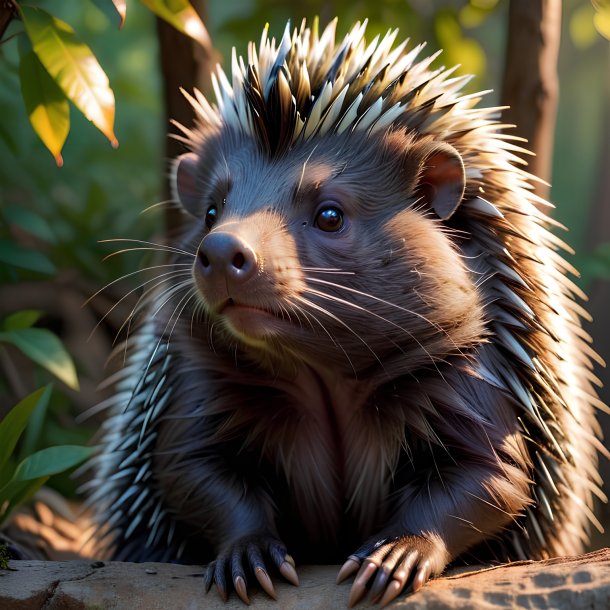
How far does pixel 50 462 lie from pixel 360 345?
1.06 meters

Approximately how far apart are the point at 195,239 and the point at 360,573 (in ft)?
4.28

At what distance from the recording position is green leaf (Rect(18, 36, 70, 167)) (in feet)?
9.78

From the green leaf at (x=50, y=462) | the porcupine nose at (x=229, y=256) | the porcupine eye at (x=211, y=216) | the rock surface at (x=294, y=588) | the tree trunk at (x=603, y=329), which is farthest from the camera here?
the tree trunk at (x=603, y=329)

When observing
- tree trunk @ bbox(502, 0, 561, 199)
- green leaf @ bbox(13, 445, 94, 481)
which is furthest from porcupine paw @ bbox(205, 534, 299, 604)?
tree trunk @ bbox(502, 0, 561, 199)

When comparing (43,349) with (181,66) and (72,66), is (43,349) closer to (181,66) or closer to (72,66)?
(72,66)

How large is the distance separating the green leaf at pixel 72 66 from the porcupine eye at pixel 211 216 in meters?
0.41

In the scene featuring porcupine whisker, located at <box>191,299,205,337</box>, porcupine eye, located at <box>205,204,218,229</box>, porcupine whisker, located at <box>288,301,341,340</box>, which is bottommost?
porcupine whisker, located at <box>191,299,205,337</box>

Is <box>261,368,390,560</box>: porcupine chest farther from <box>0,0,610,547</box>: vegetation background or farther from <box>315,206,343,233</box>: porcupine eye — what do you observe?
<box>0,0,610,547</box>: vegetation background

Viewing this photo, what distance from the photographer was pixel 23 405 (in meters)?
3.00

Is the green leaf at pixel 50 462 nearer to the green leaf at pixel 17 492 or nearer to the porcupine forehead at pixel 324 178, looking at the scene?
the green leaf at pixel 17 492

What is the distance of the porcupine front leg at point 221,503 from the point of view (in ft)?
8.95

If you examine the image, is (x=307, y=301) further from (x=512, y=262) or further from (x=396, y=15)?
(x=396, y=15)

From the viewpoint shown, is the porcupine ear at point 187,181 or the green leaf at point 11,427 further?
the porcupine ear at point 187,181

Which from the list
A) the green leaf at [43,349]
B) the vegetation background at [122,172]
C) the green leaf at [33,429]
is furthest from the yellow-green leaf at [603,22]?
the green leaf at [33,429]
